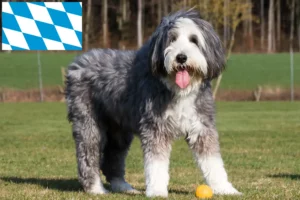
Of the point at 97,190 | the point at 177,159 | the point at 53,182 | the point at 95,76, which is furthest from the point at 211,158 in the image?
the point at 177,159

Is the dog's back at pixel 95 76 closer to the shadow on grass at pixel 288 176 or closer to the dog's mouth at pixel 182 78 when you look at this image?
the dog's mouth at pixel 182 78

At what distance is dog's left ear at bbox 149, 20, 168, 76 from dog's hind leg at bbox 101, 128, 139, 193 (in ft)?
5.90

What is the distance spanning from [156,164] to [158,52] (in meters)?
1.08

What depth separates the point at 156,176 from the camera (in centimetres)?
826

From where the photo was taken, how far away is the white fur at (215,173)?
841cm

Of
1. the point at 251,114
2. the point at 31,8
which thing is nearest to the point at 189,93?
the point at 31,8

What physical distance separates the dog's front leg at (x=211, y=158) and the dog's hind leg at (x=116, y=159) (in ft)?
5.04

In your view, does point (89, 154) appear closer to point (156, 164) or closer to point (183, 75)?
point (156, 164)

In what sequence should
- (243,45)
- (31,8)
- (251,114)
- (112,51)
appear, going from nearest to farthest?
(112,51) < (31,8) < (251,114) < (243,45)

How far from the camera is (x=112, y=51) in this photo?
30.9 ft

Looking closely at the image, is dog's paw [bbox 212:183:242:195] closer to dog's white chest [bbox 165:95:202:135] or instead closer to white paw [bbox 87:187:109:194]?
dog's white chest [bbox 165:95:202:135]

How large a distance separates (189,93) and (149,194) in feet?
3.42

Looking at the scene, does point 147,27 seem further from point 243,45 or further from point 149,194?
point 149,194

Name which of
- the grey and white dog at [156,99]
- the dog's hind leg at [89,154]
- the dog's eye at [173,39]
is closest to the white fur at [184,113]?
the grey and white dog at [156,99]
